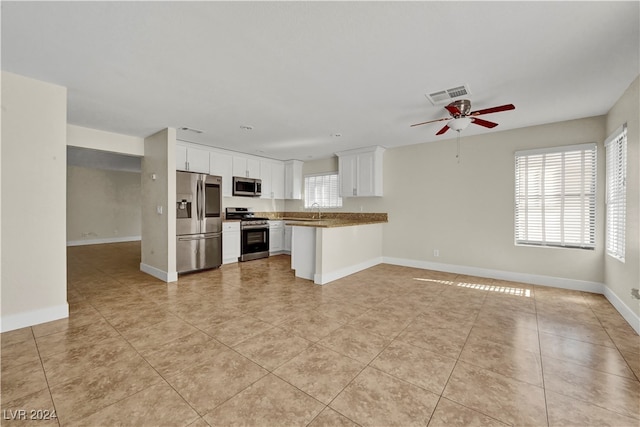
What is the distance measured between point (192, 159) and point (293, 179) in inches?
102

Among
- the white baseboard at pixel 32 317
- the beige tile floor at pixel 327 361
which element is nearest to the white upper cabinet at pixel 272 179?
the beige tile floor at pixel 327 361

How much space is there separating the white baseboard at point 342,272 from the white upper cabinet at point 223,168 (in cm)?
304

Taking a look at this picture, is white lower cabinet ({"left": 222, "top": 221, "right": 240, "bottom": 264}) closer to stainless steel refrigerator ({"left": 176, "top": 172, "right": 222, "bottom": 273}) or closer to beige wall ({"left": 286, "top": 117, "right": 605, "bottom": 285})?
stainless steel refrigerator ({"left": 176, "top": 172, "right": 222, "bottom": 273})

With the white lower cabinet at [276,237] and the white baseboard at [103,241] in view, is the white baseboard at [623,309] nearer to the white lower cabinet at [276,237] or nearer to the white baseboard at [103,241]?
the white lower cabinet at [276,237]

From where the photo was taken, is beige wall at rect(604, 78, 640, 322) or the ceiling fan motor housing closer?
beige wall at rect(604, 78, 640, 322)

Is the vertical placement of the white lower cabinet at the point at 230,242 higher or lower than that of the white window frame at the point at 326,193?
lower

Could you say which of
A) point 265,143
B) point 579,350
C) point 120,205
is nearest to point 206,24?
point 265,143

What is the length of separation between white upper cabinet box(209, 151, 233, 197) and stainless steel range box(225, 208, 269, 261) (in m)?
0.58

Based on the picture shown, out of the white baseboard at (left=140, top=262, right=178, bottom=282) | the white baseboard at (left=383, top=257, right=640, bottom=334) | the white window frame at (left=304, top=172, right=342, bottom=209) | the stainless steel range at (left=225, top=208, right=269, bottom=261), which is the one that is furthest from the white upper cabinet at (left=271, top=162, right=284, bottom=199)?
the white baseboard at (left=383, top=257, right=640, bottom=334)

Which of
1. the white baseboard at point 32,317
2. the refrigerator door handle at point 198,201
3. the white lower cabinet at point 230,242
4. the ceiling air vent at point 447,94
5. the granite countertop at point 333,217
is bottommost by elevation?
the white baseboard at point 32,317

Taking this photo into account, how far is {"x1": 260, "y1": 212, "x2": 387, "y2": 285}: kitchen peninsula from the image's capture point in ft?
14.2

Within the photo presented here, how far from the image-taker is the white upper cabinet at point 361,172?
5.77 metres

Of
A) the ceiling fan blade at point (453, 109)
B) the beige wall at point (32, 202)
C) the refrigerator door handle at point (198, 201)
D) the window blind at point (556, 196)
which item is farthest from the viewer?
the refrigerator door handle at point (198, 201)

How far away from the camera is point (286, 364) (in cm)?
210
